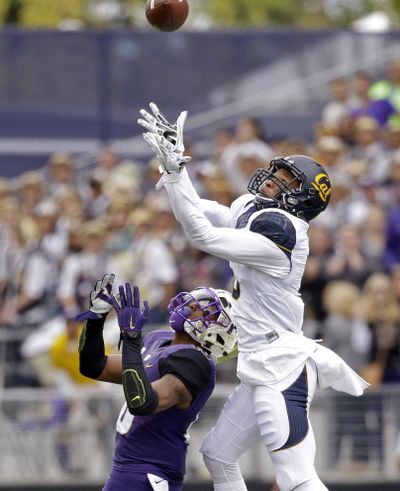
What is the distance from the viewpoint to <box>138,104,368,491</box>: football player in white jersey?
5.69 metres

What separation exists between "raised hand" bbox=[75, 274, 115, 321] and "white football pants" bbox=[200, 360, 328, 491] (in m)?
0.89

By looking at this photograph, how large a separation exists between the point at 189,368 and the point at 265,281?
2.29 feet

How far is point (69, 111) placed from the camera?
11828 mm

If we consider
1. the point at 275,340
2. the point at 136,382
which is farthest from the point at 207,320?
the point at 136,382

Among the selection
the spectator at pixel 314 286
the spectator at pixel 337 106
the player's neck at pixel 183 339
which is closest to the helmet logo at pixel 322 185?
the player's neck at pixel 183 339

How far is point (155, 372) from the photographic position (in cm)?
537

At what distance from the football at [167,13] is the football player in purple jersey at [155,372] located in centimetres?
153

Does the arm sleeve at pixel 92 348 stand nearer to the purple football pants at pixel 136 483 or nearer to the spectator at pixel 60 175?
the purple football pants at pixel 136 483

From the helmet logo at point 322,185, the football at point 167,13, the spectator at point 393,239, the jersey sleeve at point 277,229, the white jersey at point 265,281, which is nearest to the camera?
the white jersey at point 265,281

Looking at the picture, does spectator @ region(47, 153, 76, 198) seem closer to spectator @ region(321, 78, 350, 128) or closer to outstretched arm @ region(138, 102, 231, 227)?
spectator @ region(321, 78, 350, 128)

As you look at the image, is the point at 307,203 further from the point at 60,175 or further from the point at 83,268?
the point at 60,175

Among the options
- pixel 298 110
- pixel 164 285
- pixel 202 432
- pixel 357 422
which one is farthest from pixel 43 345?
pixel 298 110

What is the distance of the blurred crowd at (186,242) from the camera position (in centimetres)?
923

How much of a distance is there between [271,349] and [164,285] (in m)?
3.91
